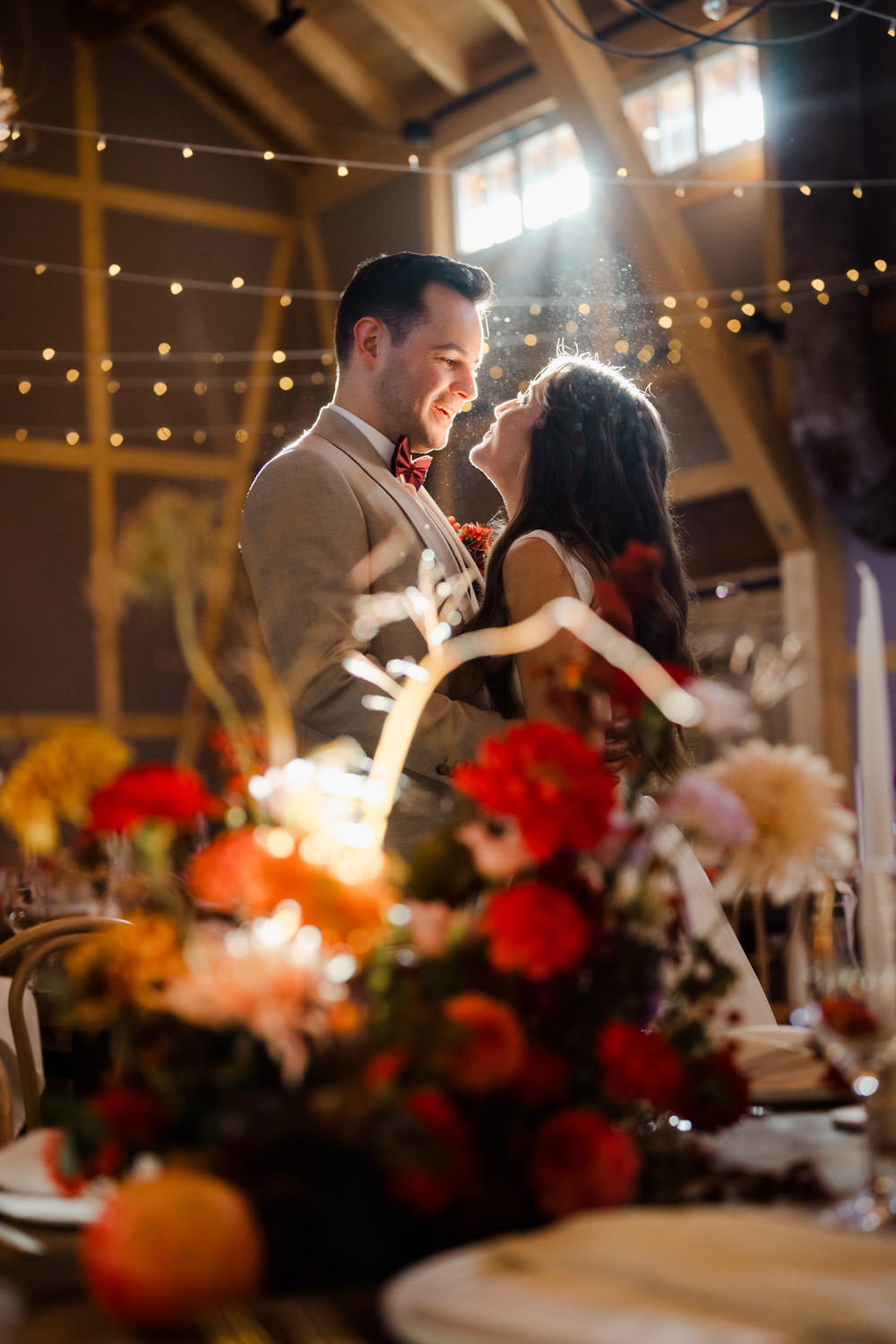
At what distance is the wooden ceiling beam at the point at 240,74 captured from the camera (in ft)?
27.2

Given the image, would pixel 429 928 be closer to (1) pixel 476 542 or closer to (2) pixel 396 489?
(2) pixel 396 489

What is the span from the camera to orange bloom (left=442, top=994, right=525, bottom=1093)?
0.75 metres

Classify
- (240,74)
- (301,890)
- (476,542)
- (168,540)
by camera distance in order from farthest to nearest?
(240,74) → (168,540) → (476,542) → (301,890)

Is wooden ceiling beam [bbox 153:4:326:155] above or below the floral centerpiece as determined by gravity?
above

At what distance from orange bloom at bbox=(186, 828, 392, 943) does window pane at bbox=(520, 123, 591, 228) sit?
582 centimetres

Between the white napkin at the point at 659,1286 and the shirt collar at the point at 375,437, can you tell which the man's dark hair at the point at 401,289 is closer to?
the shirt collar at the point at 375,437

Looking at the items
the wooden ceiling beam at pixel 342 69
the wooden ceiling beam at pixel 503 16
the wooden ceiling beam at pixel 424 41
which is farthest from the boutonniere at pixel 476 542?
the wooden ceiling beam at pixel 342 69

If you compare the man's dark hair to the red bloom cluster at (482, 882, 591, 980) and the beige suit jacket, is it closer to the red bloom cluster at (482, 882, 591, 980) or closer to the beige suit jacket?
the beige suit jacket

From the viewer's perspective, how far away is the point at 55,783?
1566 millimetres

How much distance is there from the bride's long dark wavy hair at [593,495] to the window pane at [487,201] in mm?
4824

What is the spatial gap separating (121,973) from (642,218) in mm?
4998

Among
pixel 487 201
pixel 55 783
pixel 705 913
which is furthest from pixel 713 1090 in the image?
pixel 487 201

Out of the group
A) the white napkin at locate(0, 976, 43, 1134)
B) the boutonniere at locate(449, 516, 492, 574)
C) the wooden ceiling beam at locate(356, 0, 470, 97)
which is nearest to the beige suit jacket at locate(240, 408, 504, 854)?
the boutonniere at locate(449, 516, 492, 574)

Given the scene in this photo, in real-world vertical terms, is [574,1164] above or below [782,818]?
below
